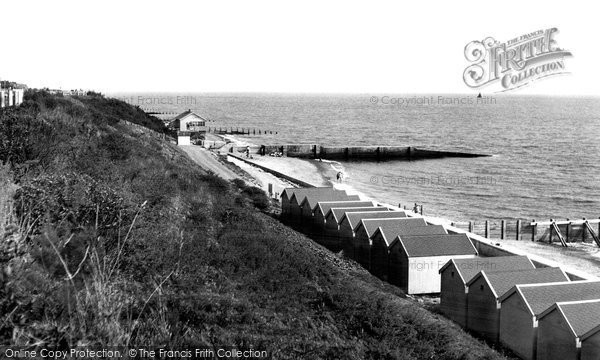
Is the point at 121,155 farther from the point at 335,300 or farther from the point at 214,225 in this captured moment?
the point at 335,300

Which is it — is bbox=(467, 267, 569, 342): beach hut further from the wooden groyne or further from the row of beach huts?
the wooden groyne

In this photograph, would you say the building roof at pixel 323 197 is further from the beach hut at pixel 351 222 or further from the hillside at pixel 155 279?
the hillside at pixel 155 279

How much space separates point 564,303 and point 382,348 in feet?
21.0

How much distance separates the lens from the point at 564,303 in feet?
51.9

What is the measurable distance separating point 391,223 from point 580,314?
34.6 feet

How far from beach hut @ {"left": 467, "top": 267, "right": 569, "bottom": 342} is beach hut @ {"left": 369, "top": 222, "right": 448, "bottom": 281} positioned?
495 cm

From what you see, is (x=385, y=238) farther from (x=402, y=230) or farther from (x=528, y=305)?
(x=528, y=305)

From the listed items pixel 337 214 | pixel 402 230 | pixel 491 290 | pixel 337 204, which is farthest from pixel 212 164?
pixel 491 290

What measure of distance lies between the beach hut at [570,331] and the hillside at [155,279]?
1.71 metres

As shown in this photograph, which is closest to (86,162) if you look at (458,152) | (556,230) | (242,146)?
(556,230)

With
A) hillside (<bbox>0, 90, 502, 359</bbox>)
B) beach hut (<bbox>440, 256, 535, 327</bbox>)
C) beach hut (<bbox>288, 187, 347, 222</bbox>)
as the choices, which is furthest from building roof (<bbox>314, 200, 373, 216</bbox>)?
beach hut (<bbox>440, 256, 535, 327</bbox>)

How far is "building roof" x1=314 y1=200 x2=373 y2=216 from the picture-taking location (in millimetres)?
29812

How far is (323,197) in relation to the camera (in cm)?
3216

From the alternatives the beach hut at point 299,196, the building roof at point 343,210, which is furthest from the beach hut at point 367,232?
the beach hut at point 299,196
